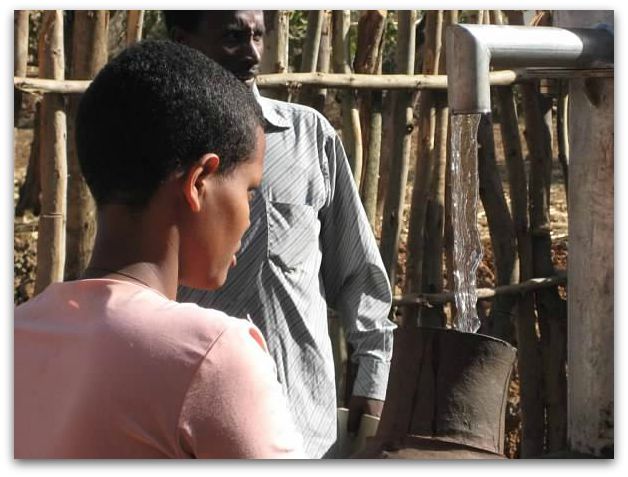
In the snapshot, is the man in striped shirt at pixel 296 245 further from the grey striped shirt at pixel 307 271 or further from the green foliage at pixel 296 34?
the green foliage at pixel 296 34

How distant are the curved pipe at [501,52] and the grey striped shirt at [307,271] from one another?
585 millimetres

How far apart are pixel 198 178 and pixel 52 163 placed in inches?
47.3

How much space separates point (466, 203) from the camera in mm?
1449

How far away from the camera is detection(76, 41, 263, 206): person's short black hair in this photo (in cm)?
88

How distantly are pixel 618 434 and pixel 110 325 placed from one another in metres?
0.93

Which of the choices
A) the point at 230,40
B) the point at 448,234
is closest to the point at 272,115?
the point at 230,40

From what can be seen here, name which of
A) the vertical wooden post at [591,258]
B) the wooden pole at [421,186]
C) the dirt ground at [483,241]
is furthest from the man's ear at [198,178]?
the wooden pole at [421,186]

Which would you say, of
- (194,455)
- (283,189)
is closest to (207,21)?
(283,189)

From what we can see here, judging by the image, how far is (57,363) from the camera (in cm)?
85

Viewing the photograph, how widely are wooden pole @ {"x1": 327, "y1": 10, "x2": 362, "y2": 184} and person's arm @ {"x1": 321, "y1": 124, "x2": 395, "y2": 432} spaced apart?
557mm

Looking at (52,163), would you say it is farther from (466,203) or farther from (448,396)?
(448,396)

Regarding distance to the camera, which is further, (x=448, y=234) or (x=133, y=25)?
(x=448, y=234)

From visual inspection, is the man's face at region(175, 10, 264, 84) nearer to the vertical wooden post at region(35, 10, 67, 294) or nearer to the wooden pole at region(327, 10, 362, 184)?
the vertical wooden post at region(35, 10, 67, 294)

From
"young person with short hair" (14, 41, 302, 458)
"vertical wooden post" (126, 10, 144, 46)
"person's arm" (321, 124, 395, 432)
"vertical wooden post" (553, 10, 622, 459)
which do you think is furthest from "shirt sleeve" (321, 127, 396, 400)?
"young person with short hair" (14, 41, 302, 458)
